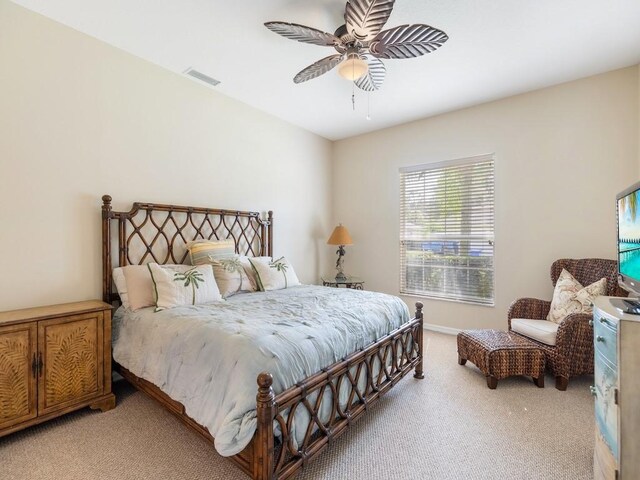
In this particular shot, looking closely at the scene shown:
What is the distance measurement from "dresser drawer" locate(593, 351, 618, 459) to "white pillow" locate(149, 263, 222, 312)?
2.58 metres

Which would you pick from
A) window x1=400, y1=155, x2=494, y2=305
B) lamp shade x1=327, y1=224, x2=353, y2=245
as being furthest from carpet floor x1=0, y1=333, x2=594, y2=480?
lamp shade x1=327, y1=224, x2=353, y2=245

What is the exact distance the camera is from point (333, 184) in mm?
5242

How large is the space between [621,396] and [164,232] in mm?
3447

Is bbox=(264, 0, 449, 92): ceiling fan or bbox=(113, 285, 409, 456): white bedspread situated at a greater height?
bbox=(264, 0, 449, 92): ceiling fan

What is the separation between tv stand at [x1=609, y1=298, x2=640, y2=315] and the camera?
1.36m

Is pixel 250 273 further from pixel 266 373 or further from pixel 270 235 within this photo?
pixel 266 373

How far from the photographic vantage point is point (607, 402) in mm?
1409

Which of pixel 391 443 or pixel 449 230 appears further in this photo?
pixel 449 230

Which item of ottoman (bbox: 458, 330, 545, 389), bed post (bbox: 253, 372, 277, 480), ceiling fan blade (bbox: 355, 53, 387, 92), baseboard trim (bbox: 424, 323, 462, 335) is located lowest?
baseboard trim (bbox: 424, 323, 462, 335)

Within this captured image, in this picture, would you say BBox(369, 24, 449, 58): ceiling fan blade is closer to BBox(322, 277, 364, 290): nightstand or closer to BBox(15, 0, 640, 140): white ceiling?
BBox(15, 0, 640, 140): white ceiling

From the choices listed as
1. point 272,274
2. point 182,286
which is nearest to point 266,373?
point 182,286

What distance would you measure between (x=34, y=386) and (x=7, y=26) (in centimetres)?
253

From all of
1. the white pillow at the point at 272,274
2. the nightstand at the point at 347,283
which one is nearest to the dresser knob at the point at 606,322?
the white pillow at the point at 272,274

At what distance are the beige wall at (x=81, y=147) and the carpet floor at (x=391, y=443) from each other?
104 cm
